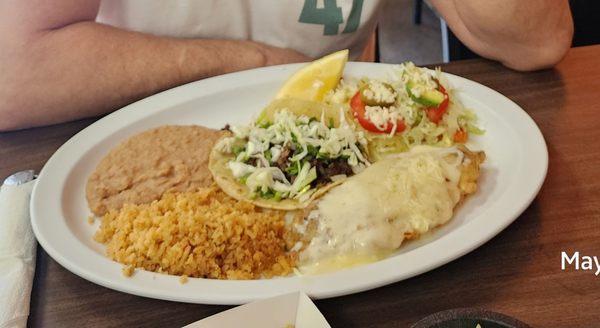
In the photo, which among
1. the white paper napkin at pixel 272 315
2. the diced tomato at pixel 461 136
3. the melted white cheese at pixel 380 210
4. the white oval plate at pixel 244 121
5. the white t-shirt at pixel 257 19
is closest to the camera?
the white paper napkin at pixel 272 315

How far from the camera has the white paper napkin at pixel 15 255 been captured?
1163 mm

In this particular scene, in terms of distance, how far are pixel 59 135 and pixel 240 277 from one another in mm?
849

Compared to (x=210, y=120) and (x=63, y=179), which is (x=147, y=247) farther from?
(x=210, y=120)

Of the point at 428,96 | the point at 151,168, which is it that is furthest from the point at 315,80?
the point at 151,168

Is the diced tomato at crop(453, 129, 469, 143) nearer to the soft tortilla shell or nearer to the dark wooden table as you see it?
the dark wooden table

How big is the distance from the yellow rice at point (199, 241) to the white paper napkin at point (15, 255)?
0.53 ft

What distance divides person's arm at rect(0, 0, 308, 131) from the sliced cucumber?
24.9 inches

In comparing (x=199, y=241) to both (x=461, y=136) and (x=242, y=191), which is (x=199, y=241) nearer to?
(x=242, y=191)

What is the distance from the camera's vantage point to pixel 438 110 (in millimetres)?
1805

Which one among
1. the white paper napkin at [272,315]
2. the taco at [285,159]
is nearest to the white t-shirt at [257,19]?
the taco at [285,159]

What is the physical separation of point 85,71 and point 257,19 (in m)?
0.64

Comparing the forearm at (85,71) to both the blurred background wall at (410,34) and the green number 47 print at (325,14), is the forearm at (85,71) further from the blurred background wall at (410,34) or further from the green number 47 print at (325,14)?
the blurred background wall at (410,34)

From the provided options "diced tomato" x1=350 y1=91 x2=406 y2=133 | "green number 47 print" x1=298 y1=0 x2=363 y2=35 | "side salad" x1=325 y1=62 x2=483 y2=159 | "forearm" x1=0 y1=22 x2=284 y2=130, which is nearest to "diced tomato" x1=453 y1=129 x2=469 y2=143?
"side salad" x1=325 y1=62 x2=483 y2=159

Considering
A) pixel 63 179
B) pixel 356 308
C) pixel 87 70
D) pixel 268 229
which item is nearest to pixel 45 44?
pixel 87 70
